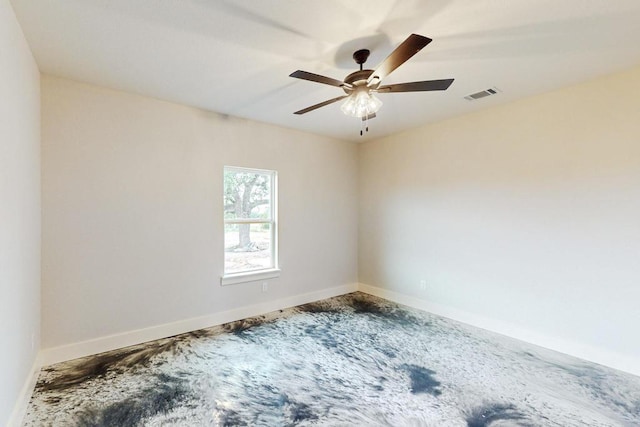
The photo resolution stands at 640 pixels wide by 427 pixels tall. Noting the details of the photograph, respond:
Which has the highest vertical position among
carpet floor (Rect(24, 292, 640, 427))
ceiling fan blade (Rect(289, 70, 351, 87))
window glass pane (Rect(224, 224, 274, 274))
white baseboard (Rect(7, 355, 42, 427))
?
ceiling fan blade (Rect(289, 70, 351, 87))

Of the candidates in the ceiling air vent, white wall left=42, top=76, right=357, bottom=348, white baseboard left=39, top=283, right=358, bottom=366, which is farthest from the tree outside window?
the ceiling air vent

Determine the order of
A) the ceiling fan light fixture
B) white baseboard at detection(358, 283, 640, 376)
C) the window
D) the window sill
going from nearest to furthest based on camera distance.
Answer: the ceiling fan light fixture
white baseboard at detection(358, 283, 640, 376)
the window sill
the window

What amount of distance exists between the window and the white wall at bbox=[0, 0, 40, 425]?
5.85 ft

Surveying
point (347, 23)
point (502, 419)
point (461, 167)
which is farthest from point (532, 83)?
point (502, 419)

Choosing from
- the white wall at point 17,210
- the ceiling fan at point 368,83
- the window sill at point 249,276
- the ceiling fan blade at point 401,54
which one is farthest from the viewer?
the window sill at point 249,276

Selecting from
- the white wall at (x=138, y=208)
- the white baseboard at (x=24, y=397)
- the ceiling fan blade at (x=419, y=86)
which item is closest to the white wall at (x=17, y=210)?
the white baseboard at (x=24, y=397)

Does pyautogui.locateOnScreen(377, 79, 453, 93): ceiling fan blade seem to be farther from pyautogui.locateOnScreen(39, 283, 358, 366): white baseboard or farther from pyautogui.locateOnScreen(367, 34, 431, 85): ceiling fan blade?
pyautogui.locateOnScreen(39, 283, 358, 366): white baseboard

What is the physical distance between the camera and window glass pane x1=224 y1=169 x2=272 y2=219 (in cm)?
389

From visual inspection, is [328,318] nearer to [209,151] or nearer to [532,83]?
[209,151]

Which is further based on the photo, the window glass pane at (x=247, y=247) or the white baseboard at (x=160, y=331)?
the window glass pane at (x=247, y=247)

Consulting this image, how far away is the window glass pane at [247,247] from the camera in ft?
12.8

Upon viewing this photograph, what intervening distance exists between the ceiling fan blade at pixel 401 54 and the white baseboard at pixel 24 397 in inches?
128

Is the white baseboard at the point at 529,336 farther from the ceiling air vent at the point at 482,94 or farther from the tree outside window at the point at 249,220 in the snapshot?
the ceiling air vent at the point at 482,94

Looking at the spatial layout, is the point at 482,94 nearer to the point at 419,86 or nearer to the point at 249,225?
the point at 419,86
